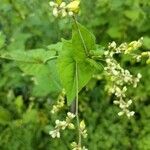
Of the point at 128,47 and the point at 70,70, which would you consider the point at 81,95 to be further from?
the point at 128,47

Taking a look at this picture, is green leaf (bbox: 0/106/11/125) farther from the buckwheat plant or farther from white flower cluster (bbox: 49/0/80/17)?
white flower cluster (bbox: 49/0/80/17)

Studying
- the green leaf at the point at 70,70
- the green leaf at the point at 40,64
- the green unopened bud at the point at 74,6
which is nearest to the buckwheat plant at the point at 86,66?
the green leaf at the point at 70,70

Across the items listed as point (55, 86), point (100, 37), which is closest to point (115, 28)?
point (100, 37)

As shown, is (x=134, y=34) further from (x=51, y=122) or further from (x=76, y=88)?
(x=76, y=88)

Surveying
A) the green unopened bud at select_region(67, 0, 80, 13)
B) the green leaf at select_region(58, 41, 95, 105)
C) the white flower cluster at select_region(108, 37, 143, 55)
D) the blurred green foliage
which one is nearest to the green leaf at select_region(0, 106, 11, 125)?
the blurred green foliage

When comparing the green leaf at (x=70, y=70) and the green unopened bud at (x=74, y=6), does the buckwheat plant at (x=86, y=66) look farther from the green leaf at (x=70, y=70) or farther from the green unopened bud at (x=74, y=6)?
the green unopened bud at (x=74, y=6)

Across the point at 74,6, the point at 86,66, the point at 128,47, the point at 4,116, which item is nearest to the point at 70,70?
the point at 86,66
